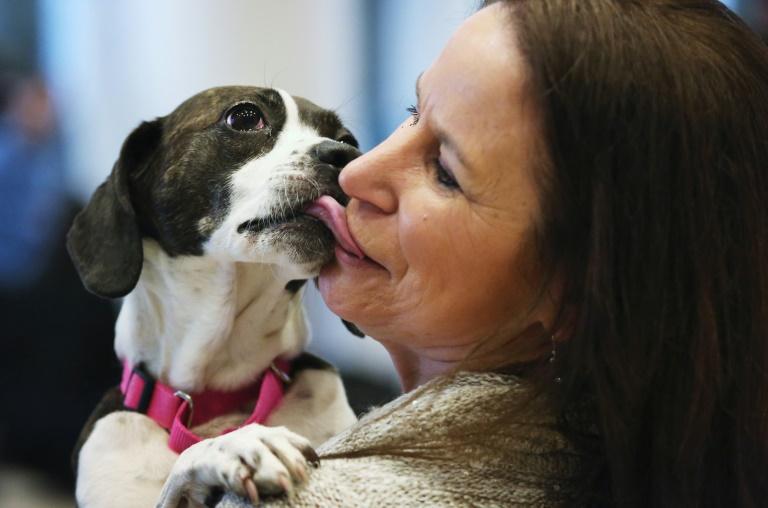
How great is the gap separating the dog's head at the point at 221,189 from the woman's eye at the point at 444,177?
345 mm

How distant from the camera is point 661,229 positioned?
110 centimetres

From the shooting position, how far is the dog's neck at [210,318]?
1.73m

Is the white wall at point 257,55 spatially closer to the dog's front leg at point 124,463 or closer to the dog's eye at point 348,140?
the dog's eye at point 348,140

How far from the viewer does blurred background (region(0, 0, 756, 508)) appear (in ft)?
11.5

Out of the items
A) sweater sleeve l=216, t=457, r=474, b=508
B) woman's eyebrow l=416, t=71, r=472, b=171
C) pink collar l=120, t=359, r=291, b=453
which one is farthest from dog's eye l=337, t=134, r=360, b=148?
sweater sleeve l=216, t=457, r=474, b=508

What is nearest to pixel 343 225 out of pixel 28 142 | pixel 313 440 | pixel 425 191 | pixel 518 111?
pixel 425 191

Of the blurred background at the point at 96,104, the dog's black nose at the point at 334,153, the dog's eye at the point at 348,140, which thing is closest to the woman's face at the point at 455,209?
the dog's black nose at the point at 334,153

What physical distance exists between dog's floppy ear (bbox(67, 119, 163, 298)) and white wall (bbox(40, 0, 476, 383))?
2.27 m

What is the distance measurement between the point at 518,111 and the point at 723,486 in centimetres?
52

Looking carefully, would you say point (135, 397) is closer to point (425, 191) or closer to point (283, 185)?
point (283, 185)

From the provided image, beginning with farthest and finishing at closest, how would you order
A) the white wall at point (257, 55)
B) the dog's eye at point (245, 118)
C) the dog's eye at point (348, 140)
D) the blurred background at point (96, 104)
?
the white wall at point (257, 55) < the blurred background at point (96, 104) < the dog's eye at point (348, 140) < the dog's eye at point (245, 118)

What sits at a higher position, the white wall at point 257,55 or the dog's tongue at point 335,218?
the dog's tongue at point 335,218

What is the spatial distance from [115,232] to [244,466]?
2.58 feet

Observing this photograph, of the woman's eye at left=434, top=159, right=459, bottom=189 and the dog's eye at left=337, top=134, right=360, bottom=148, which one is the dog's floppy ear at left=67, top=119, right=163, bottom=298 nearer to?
the dog's eye at left=337, top=134, right=360, bottom=148
